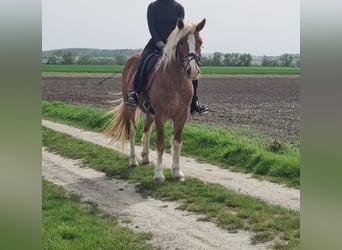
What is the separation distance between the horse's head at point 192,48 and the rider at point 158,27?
0.85 m

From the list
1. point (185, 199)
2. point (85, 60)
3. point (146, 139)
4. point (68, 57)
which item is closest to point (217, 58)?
point (68, 57)

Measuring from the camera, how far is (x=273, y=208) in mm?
5512

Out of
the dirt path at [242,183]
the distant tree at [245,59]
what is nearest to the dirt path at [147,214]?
the dirt path at [242,183]

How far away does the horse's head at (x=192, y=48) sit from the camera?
20.2 feet

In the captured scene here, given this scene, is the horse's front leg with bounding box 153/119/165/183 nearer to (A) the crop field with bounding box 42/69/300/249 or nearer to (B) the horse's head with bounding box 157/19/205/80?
(A) the crop field with bounding box 42/69/300/249

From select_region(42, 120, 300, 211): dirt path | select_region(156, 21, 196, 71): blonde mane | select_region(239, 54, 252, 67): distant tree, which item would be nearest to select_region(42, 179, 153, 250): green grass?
select_region(42, 120, 300, 211): dirt path

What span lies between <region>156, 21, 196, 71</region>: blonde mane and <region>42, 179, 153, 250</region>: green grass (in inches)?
102

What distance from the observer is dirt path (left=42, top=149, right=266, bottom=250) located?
4539mm

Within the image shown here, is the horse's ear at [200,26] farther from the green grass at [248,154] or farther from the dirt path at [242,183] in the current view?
the green grass at [248,154]

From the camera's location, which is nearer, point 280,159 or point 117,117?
point 280,159

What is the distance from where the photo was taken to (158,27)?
7176 millimetres
